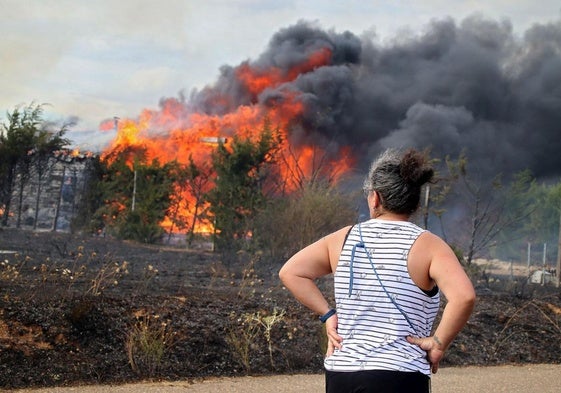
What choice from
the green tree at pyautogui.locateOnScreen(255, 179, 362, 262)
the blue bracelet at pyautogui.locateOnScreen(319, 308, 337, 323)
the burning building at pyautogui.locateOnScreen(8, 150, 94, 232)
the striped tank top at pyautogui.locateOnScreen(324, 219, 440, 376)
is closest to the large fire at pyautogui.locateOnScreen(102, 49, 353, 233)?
the burning building at pyautogui.locateOnScreen(8, 150, 94, 232)

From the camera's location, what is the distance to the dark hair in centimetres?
306

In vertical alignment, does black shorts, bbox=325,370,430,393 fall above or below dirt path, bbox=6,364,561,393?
above

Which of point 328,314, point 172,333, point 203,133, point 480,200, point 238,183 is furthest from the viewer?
point 203,133

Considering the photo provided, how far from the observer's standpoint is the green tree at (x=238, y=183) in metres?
22.2

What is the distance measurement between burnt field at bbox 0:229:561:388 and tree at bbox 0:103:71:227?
1365 cm

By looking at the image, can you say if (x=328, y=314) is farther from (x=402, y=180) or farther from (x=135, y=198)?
(x=135, y=198)

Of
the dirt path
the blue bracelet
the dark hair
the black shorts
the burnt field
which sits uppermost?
the dark hair

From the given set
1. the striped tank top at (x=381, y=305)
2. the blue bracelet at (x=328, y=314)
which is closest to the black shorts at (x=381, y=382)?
the striped tank top at (x=381, y=305)

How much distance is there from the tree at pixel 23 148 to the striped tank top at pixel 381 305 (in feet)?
76.2

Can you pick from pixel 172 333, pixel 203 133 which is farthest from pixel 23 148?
pixel 172 333

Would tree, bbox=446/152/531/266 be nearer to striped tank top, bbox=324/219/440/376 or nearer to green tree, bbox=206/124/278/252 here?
green tree, bbox=206/124/278/252

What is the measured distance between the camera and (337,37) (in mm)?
44844

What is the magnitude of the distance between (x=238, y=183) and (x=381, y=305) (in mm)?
20333

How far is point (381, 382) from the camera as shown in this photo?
114 inches
